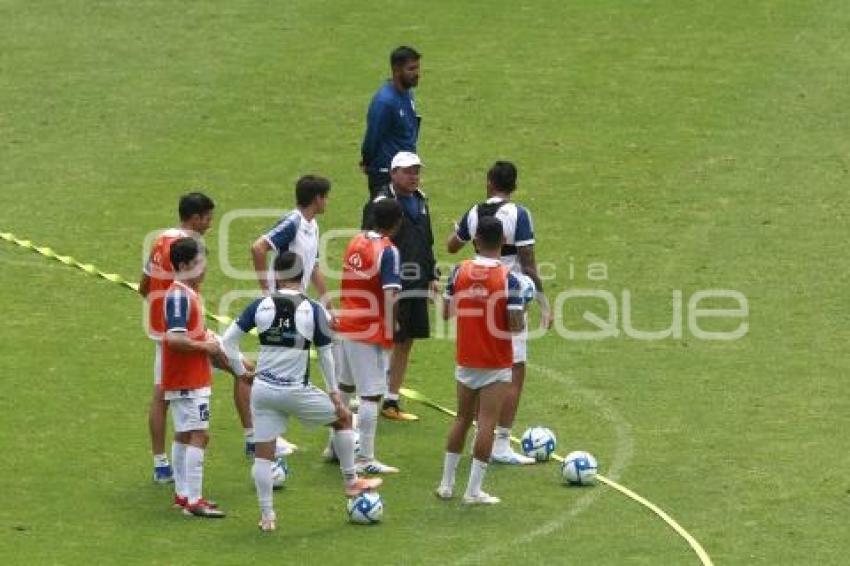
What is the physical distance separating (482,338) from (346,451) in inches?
55.2

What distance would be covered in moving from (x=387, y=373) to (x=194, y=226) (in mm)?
2718

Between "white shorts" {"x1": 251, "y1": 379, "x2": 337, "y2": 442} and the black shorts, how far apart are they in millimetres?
2736

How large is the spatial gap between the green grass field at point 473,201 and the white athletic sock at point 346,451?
307 millimetres

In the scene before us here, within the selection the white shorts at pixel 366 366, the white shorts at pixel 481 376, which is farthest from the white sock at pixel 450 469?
the white shorts at pixel 366 366

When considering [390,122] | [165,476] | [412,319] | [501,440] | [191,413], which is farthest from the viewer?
[390,122]

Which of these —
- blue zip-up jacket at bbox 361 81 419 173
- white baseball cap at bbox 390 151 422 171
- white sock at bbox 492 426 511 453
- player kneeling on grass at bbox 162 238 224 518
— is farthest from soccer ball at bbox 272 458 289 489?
blue zip-up jacket at bbox 361 81 419 173

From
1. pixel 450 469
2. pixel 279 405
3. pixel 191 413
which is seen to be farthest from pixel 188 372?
pixel 450 469

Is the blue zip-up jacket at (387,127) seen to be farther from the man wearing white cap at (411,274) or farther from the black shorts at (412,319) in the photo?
the black shorts at (412,319)

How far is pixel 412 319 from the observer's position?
19.4 metres

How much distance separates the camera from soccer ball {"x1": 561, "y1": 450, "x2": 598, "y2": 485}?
17.6 metres

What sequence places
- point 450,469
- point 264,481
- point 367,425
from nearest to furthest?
point 264,481 → point 450,469 → point 367,425

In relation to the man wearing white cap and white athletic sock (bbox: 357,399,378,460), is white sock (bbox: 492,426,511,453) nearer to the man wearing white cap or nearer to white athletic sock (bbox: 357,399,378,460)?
white athletic sock (bbox: 357,399,378,460)

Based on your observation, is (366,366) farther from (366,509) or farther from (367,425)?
(366,509)

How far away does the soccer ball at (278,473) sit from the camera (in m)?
17.6
